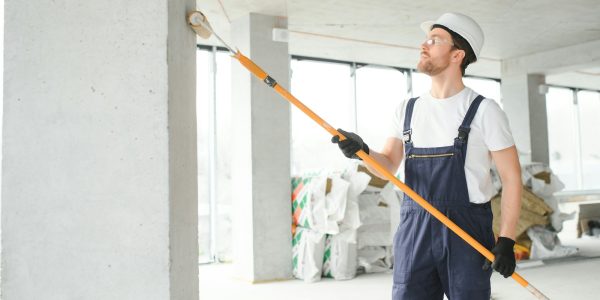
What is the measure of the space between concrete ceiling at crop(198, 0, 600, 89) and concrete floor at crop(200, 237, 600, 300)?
8.60 ft

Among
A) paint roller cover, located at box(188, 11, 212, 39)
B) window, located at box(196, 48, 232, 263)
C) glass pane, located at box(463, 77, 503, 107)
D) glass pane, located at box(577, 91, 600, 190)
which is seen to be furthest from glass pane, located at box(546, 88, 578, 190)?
paint roller cover, located at box(188, 11, 212, 39)

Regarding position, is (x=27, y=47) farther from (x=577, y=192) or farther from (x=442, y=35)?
(x=577, y=192)

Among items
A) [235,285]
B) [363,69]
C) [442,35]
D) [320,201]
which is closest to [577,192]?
[363,69]

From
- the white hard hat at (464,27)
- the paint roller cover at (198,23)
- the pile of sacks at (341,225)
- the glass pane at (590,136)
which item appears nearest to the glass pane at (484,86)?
the glass pane at (590,136)

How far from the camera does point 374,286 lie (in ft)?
16.1

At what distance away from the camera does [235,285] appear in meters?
5.18

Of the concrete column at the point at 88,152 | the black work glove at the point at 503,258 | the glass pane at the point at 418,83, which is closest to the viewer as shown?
the concrete column at the point at 88,152

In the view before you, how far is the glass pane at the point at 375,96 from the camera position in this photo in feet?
27.5

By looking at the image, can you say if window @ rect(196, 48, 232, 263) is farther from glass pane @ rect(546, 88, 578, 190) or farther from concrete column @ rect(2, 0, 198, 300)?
glass pane @ rect(546, 88, 578, 190)

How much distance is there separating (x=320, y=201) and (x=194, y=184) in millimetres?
3593

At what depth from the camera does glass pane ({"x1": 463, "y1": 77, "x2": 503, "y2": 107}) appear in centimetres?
987

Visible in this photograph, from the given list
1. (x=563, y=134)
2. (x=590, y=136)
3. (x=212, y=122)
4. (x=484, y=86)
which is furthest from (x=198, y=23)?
(x=590, y=136)

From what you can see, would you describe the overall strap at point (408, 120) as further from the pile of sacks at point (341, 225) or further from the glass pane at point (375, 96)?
the glass pane at point (375, 96)

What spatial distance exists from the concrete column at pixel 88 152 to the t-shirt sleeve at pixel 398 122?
37.4 inches
